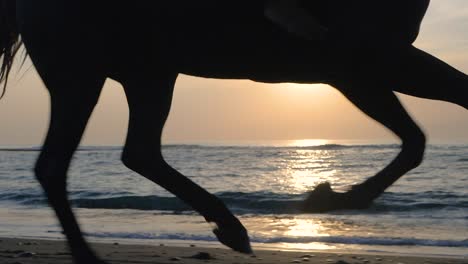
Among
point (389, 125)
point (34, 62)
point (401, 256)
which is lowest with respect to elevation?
point (401, 256)

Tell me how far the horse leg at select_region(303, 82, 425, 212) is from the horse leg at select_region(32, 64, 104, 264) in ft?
4.29

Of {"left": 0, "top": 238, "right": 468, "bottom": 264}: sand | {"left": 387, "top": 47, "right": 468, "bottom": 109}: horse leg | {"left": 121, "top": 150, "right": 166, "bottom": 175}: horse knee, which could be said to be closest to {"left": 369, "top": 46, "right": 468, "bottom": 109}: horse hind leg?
{"left": 387, "top": 47, "right": 468, "bottom": 109}: horse leg

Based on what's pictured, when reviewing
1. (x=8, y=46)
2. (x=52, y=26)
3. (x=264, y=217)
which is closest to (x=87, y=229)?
(x=264, y=217)

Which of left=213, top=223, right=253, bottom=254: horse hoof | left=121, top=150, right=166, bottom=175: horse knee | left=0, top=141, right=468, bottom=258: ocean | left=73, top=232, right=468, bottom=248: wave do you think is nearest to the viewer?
left=213, top=223, right=253, bottom=254: horse hoof

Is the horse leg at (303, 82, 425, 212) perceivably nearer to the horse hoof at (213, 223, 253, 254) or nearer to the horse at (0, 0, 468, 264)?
the horse at (0, 0, 468, 264)

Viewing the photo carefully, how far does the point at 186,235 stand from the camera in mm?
8781

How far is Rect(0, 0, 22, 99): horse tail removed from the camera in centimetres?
437

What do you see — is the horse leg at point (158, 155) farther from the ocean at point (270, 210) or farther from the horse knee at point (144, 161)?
the ocean at point (270, 210)

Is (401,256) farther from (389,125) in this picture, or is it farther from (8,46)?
(8,46)

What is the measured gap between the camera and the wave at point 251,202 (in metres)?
12.7

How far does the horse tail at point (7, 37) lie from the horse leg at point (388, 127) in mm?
1899

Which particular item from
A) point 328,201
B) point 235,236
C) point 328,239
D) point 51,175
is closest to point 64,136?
point 51,175

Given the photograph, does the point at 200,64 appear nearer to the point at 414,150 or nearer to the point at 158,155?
the point at 158,155

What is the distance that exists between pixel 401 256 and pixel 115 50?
394cm
